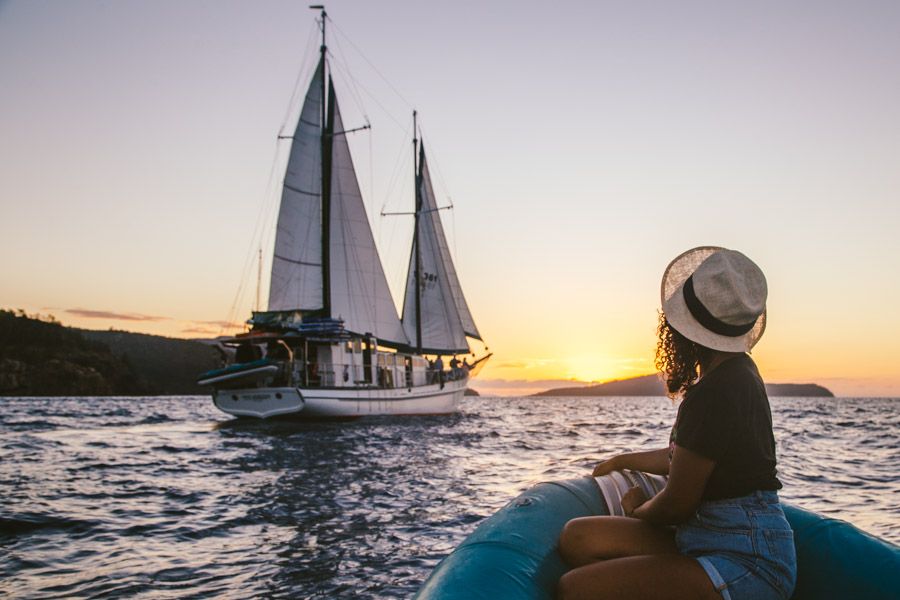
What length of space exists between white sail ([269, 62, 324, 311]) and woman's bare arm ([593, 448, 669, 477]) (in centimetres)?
2880

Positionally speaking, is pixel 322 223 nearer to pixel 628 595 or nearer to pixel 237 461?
pixel 237 461

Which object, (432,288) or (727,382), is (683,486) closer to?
(727,382)

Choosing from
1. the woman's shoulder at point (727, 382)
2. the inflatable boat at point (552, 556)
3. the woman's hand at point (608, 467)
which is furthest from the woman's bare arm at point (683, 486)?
the woman's hand at point (608, 467)

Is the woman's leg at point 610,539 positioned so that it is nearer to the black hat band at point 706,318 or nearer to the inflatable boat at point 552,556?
the inflatable boat at point 552,556

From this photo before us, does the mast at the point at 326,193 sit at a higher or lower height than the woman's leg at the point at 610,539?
higher

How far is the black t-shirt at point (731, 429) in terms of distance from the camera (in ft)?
7.94

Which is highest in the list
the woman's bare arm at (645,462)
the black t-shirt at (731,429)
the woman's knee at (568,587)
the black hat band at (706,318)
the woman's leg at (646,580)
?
the black hat band at (706,318)

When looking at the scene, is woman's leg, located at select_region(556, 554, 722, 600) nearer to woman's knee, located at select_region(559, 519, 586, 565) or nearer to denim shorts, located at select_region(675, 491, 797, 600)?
denim shorts, located at select_region(675, 491, 797, 600)

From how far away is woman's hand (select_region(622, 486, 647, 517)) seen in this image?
315 centimetres

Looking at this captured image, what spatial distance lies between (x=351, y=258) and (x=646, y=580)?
31.5 meters

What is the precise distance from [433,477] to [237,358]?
813 inches

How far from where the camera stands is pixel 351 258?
109ft

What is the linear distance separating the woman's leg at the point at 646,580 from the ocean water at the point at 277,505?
3.08m

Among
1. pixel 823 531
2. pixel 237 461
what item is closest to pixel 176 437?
pixel 237 461
